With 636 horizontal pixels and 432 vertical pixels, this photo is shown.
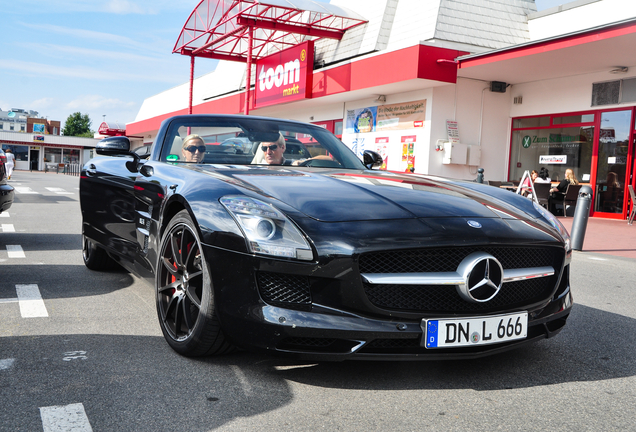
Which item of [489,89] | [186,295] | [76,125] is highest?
[76,125]

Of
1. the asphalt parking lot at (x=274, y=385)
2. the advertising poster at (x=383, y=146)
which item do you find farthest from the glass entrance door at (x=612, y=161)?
the asphalt parking lot at (x=274, y=385)

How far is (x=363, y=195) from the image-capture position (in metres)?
2.89

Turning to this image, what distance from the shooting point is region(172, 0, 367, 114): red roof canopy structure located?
17.9 m

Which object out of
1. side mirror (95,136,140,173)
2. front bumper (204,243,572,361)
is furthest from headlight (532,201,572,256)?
side mirror (95,136,140,173)

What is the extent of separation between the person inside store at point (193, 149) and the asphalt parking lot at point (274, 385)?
3.38 feet

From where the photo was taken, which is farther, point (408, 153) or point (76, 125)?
point (76, 125)

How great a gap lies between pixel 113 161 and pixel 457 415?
3.33 metres

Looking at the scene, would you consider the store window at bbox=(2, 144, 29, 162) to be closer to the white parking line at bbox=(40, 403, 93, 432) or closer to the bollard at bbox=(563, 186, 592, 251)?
A: the bollard at bbox=(563, 186, 592, 251)

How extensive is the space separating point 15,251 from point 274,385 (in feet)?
15.9

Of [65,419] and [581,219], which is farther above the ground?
[581,219]

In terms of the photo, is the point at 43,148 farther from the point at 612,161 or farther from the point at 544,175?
the point at 612,161

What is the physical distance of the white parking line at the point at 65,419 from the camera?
2117mm

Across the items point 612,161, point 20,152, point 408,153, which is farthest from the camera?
point 20,152

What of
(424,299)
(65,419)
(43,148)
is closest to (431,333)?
(424,299)
